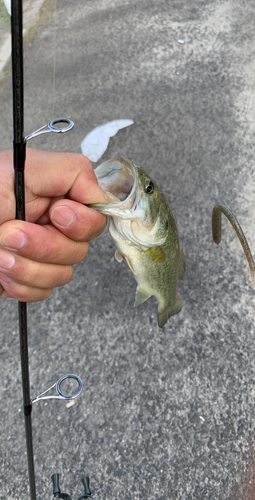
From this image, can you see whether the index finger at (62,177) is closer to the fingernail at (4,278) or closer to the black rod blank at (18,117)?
the black rod blank at (18,117)

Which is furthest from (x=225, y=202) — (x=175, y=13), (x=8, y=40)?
(x=8, y=40)

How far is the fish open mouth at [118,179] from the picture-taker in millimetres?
1242

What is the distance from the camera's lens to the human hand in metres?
1.14

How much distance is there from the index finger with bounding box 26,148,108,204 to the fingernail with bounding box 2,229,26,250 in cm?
18

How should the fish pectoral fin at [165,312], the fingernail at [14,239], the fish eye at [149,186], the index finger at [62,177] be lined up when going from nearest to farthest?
1. the fingernail at [14,239]
2. the index finger at [62,177]
3. the fish eye at [149,186]
4. the fish pectoral fin at [165,312]

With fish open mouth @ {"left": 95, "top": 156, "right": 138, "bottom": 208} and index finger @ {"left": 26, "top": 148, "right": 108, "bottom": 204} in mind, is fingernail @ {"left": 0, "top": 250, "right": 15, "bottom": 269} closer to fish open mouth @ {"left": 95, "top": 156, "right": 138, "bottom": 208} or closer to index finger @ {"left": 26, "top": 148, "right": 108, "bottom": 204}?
index finger @ {"left": 26, "top": 148, "right": 108, "bottom": 204}

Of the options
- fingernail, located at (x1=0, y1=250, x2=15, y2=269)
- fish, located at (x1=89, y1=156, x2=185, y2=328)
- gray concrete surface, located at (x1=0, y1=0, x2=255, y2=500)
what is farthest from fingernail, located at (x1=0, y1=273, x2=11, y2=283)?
gray concrete surface, located at (x1=0, y1=0, x2=255, y2=500)

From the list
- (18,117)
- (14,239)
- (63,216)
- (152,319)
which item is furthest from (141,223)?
(152,319)

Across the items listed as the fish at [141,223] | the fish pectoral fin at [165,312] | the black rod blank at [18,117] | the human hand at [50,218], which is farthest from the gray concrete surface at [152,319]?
the human hand at [50,218]

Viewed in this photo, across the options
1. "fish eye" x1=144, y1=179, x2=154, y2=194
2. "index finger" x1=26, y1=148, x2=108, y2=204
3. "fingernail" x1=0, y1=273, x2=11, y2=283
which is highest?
"index finger" x1=26, y1=148, x2=108, y2=204

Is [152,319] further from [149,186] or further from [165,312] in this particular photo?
[149,186]

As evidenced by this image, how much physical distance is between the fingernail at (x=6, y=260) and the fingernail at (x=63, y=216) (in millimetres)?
183

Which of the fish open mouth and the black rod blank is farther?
the fish open mouth

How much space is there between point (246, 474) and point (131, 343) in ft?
2.88
